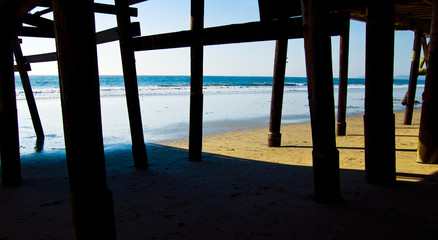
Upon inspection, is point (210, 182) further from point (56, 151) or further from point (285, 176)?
point (56, 151)

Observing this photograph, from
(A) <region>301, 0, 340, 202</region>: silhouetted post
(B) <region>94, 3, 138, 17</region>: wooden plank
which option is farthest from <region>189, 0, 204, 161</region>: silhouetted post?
(A) <region>301, 0, 340, 202</region>: silhouetted post

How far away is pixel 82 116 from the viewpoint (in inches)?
66.5

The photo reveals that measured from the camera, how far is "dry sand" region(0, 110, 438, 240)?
240 cm

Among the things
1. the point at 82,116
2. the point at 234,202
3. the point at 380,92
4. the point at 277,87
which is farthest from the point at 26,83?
the point at 380,92

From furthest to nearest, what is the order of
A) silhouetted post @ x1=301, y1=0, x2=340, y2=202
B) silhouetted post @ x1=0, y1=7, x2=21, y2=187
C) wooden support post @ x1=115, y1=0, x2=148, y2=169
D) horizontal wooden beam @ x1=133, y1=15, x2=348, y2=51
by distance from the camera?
wooden support post @ x1=115, y1=0, x2=148, y2=169
silhouetted post @ x1=0, y1=7, x2=21, y2=187
horizontal wooden beam @ x1=133, y1=15, x2=348, y2=51
silhouetted post @ x1=301, y1=0, x2=340, y2=202

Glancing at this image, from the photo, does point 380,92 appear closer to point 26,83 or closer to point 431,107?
point 431,107

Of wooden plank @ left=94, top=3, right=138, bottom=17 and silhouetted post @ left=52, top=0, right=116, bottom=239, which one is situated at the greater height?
wooden plank @ left=94, top=3, right=138, bottom=17

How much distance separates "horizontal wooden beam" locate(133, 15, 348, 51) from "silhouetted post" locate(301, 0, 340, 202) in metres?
0.67

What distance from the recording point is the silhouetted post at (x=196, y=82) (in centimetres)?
475

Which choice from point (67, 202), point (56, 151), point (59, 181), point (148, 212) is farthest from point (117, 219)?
point (56, 151)

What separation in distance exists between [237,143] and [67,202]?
419cm

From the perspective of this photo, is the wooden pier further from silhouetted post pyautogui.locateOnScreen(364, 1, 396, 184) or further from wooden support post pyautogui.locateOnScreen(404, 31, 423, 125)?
wooden support post pyautogui.locateOnScreen(404, 31, 423, 125)

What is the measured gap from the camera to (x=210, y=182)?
12.9 feet

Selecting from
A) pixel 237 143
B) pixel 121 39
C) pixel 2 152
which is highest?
pixel 121 39
